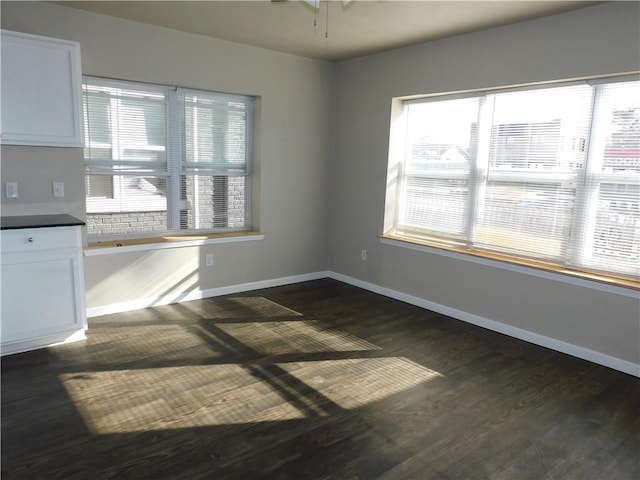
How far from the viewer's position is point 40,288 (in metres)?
3.19

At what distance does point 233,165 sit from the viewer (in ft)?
15.9

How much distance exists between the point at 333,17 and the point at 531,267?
2485mm

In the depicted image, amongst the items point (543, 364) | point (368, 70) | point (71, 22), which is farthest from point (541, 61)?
point (71, 22)

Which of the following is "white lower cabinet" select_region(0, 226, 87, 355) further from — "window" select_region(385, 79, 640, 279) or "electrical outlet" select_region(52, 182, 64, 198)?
"window" select_region(385, 79, 640, 279)

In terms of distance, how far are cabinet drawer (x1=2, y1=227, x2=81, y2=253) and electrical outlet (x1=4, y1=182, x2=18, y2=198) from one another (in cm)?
57

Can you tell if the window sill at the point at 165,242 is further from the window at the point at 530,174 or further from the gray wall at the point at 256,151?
the window at the point at 530,174

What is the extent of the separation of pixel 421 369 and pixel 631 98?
92.4 inches

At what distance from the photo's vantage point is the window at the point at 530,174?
3234mm

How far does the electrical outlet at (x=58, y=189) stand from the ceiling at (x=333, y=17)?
1.36m

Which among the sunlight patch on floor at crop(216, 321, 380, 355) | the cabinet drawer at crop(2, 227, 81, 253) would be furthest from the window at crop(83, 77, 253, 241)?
the sunlight patch on floor at crop(216, 321, 380, 355)

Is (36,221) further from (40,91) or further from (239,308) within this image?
(239,308)

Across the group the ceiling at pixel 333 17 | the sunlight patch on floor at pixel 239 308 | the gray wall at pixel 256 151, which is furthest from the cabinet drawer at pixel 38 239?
the ceiling at pixel 333 17

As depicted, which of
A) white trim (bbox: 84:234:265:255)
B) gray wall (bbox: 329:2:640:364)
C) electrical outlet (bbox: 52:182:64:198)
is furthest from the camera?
white trim (bbox: 84:234:265:255)

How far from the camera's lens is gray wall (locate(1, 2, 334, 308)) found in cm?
357
